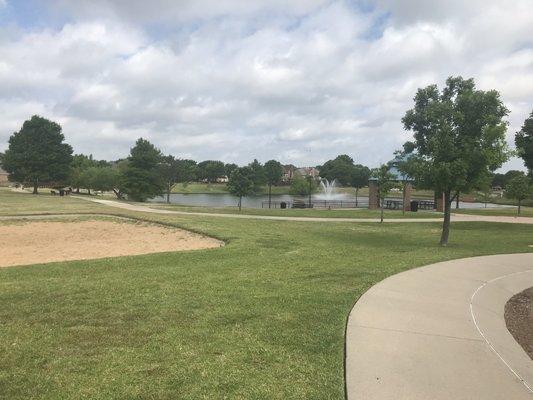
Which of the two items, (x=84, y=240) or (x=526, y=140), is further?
(x=526, y=140)

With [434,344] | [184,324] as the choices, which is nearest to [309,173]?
[184,324]

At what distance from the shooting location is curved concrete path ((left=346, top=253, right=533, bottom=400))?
4.46 meters

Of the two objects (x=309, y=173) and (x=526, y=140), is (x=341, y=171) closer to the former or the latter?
(x=309, y=173)

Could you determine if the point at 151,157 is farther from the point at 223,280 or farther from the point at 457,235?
the point at 223,280

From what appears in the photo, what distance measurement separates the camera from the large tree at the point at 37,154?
5744cm

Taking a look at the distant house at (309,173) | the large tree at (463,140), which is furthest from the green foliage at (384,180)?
the distant house at (309,173)

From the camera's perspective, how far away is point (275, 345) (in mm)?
5465

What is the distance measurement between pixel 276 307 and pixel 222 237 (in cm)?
1031

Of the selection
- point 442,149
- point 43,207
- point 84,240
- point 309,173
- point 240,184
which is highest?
point 309,173

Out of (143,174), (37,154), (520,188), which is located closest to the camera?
(520,188)

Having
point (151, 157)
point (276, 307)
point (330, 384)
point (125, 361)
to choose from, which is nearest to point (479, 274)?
point (276, 307)

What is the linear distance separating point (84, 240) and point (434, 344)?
575 inches

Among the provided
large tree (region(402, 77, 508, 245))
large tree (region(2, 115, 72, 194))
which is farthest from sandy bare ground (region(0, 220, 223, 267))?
large tree (region(2, 115, 72, 194))

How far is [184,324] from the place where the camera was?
20.6ft
